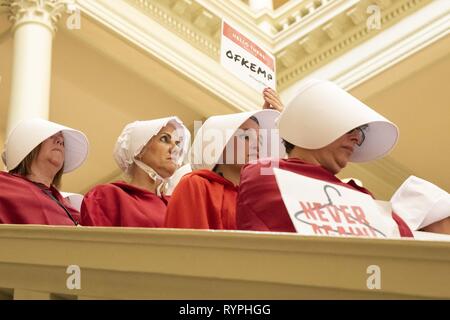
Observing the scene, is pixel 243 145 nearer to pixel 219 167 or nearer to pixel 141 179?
pixel 219 167

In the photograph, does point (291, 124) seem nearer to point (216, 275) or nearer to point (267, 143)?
point (267, 143)

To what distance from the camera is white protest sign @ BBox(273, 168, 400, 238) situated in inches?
71.8

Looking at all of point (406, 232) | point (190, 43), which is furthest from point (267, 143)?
point (190, 43)

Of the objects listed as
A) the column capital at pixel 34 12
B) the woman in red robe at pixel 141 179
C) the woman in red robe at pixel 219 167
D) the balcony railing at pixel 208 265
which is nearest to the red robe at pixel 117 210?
the woman in red robe at pixel 141 179

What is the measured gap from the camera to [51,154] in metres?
3.25

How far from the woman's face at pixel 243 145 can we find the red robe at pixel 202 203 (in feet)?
0.34

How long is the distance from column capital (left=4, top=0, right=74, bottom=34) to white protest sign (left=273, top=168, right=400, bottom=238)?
424 centimetres

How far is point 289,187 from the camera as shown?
1.98 metres

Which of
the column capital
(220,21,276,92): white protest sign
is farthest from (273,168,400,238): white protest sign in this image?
the column capital
